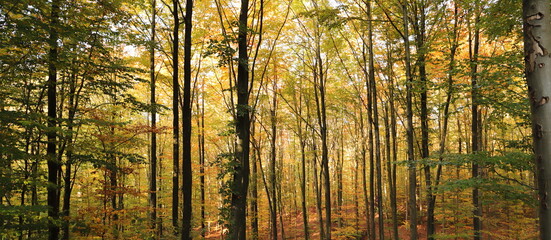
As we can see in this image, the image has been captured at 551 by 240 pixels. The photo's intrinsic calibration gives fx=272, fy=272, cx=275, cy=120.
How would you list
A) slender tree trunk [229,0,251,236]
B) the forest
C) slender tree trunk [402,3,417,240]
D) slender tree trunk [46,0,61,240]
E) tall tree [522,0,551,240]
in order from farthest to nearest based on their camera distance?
slender tree trunk [229,0,251,236] < slender tree trunk [402,3,417,240] < slender tree trunk [46,0,61,240] < the forest < tall tree [522,0,551,240]

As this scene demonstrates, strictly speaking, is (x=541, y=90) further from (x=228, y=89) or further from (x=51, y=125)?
(x=51, y=125)

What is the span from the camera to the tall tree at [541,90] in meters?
1.89

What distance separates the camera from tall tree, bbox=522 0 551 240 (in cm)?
189

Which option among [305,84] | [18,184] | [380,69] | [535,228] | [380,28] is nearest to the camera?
[18,184]

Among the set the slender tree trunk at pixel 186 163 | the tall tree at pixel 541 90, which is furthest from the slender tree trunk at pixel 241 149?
the tall tree at pixel 541 90

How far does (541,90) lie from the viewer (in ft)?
6.26

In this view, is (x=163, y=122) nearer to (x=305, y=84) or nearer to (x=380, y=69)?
(x=305, y=84)

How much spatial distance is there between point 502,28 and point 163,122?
24.3 metres

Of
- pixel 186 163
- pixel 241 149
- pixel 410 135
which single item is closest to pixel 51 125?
pixel 186 163

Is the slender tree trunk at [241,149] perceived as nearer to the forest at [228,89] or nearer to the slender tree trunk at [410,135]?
the forest at [228,89]

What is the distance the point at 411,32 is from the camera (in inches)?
365

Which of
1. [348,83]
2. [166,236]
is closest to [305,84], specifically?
[348,83]

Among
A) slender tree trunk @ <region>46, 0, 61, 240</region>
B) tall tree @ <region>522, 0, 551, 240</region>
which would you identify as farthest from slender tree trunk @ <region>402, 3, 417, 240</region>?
slender tree trunk @ <region>46, 0, 61, 240</region>

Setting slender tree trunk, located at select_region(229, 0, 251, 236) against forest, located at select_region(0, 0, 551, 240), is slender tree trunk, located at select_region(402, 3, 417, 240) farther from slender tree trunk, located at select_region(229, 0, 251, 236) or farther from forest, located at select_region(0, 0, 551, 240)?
slender tree trunk, located at select_region(229, 0, 251, 236)
